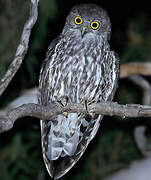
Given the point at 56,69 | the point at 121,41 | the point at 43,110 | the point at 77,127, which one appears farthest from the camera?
the point at 121,41

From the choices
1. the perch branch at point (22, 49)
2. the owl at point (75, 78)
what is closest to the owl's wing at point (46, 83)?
the owl at point (75, 78)

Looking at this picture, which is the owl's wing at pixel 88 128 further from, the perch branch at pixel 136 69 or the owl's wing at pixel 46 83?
the perch branch at pixel 136 69

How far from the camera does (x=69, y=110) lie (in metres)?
3.10

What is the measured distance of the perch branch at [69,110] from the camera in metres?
2.51

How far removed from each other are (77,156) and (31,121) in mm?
1306

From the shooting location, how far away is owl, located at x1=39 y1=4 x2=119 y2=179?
3371mm

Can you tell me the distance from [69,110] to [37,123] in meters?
1.69

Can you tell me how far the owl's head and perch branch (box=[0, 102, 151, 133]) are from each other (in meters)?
0.74

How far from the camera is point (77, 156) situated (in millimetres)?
3561

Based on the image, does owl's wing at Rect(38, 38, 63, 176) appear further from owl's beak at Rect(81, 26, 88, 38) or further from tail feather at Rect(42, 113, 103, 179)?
owl's beak at Rect(81, 26, 88, 38)

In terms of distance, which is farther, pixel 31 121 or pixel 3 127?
pixel 31 121

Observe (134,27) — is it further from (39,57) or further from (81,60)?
(81,60)

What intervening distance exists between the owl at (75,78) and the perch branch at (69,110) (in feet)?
0.64

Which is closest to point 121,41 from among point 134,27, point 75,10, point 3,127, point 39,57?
point 134,27
